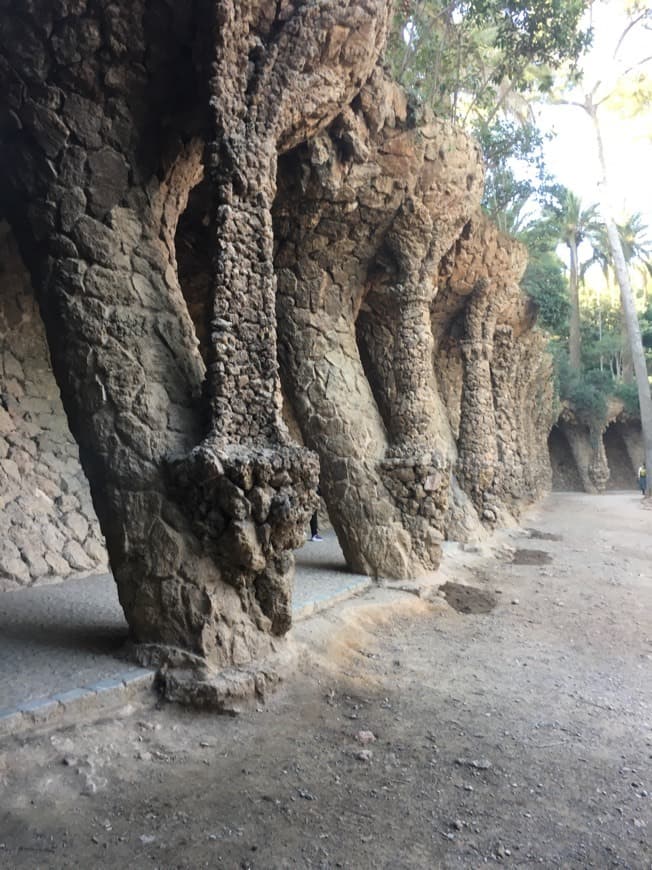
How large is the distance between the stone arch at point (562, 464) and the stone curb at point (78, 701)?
2851 cm

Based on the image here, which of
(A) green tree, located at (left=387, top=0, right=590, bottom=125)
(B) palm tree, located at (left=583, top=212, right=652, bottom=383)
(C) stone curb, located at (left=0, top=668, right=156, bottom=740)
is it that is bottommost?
(C) stone curb, located at (left=0, top=668, right=156, bottom=740)

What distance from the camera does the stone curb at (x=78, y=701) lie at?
370 cm

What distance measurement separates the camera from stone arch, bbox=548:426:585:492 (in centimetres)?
3089

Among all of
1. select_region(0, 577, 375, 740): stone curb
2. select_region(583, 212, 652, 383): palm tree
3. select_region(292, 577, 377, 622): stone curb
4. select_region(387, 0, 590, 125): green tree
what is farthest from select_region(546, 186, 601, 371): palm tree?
select_region(0, 577, 375, 740): stone curb

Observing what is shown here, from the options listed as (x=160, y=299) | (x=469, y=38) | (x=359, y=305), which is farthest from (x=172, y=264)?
(x=469, y=38)

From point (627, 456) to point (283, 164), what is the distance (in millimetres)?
29129

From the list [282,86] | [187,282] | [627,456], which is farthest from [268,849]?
[627,456]

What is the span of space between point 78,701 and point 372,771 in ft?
5.46

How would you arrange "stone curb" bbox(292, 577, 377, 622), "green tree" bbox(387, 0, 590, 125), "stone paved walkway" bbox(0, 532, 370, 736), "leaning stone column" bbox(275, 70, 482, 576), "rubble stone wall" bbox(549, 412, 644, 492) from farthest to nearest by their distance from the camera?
"rubble stone wall" bbox(549, 412, 644, 492) → "green tree" bbox(387, 0, 590, 125) → "leaning stone column" bbox(275, 70, 482, 576) → "stone curb" bbox(292, 577, 377, 622) → "stone paved walkway" bbox(0, 532, 370, 736)

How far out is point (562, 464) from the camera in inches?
1254

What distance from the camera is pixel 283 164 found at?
7633mm

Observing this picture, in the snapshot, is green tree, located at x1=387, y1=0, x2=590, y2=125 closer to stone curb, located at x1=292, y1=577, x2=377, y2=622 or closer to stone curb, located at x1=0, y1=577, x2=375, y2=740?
stone curb, located at x1=292, y1=577, x2=377, y2=622

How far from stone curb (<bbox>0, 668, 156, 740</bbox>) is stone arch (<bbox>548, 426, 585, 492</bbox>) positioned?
28509 millimetres

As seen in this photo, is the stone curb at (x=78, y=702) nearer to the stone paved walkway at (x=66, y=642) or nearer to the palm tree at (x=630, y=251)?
the stone paved walkway at (x=66, y=642)
